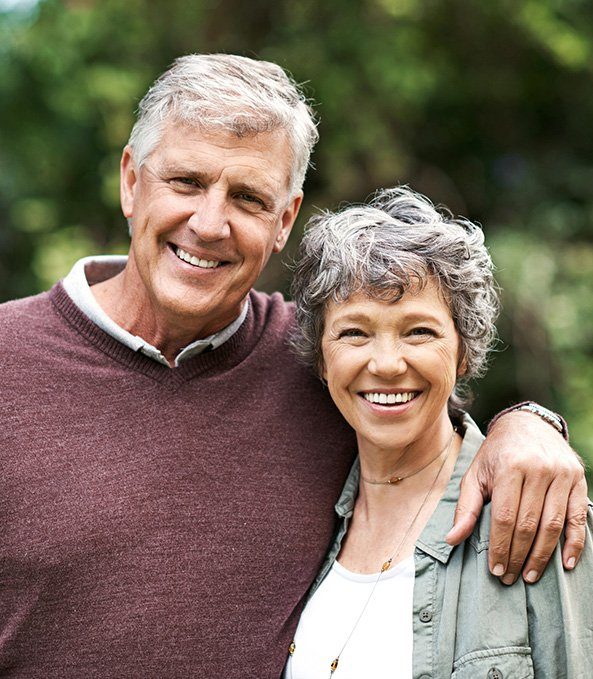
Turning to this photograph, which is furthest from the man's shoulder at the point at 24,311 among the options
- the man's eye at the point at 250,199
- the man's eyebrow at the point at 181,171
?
the man's eye at the point at 250,199

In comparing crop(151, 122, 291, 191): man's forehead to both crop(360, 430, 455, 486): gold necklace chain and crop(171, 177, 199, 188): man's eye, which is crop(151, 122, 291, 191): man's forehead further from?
crop(360, 430, 455, 486): gold necklace chain

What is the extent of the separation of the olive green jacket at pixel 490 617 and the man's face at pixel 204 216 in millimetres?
846

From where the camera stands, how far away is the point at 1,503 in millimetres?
2123

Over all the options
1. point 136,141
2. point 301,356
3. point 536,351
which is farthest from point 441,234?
point 536,351

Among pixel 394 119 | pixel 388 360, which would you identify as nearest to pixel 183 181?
pixel 388 360

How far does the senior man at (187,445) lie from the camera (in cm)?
210

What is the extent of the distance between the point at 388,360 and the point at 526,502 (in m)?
0.42

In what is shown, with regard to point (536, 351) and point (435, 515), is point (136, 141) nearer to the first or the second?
point (435, 515)

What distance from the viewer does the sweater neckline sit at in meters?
2.36

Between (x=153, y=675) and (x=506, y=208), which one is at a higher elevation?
(x=153, y=675)

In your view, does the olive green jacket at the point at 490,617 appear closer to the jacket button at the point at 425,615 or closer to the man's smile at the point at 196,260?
the jacket button at the point at 425,615

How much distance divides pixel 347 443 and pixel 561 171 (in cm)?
409

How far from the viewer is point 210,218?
2.30m

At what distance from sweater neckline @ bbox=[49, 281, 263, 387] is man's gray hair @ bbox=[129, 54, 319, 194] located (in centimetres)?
43
